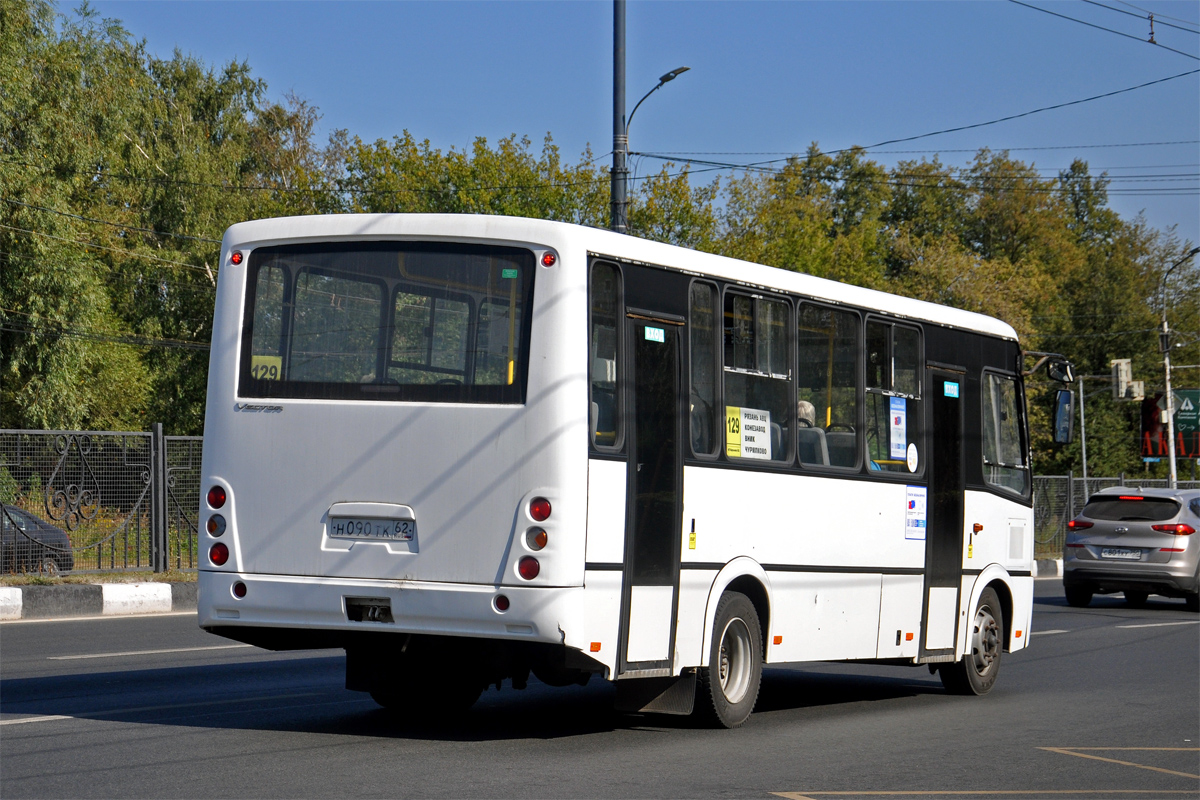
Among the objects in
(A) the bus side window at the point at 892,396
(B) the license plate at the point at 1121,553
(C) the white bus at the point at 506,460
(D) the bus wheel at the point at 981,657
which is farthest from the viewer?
(B) the license plate at the point at 1121,553

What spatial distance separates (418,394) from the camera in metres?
8.27

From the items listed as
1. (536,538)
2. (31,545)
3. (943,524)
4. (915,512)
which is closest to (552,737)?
(536,538)

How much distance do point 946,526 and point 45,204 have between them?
95.5ft

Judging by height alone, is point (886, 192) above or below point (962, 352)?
above

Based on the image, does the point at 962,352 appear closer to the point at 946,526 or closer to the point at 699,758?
the point at 946,526

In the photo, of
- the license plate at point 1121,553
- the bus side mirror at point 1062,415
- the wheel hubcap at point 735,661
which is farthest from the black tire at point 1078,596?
the wheel hubcap at point 735,661

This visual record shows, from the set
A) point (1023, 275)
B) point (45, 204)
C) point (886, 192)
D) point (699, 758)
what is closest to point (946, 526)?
point (699, 758)

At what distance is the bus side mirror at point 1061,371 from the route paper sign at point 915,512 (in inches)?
80.3

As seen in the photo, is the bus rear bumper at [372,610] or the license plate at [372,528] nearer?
the bus rear bumper at [372,610]

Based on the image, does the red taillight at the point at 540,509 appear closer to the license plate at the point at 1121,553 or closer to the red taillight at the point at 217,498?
the red taillight at the point at 217,498

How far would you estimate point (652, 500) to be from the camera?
8531 millimetres

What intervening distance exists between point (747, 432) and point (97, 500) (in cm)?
1236

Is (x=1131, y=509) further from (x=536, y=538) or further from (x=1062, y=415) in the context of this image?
(x=536, y=538)

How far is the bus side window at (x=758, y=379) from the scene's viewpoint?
30.7 ft
